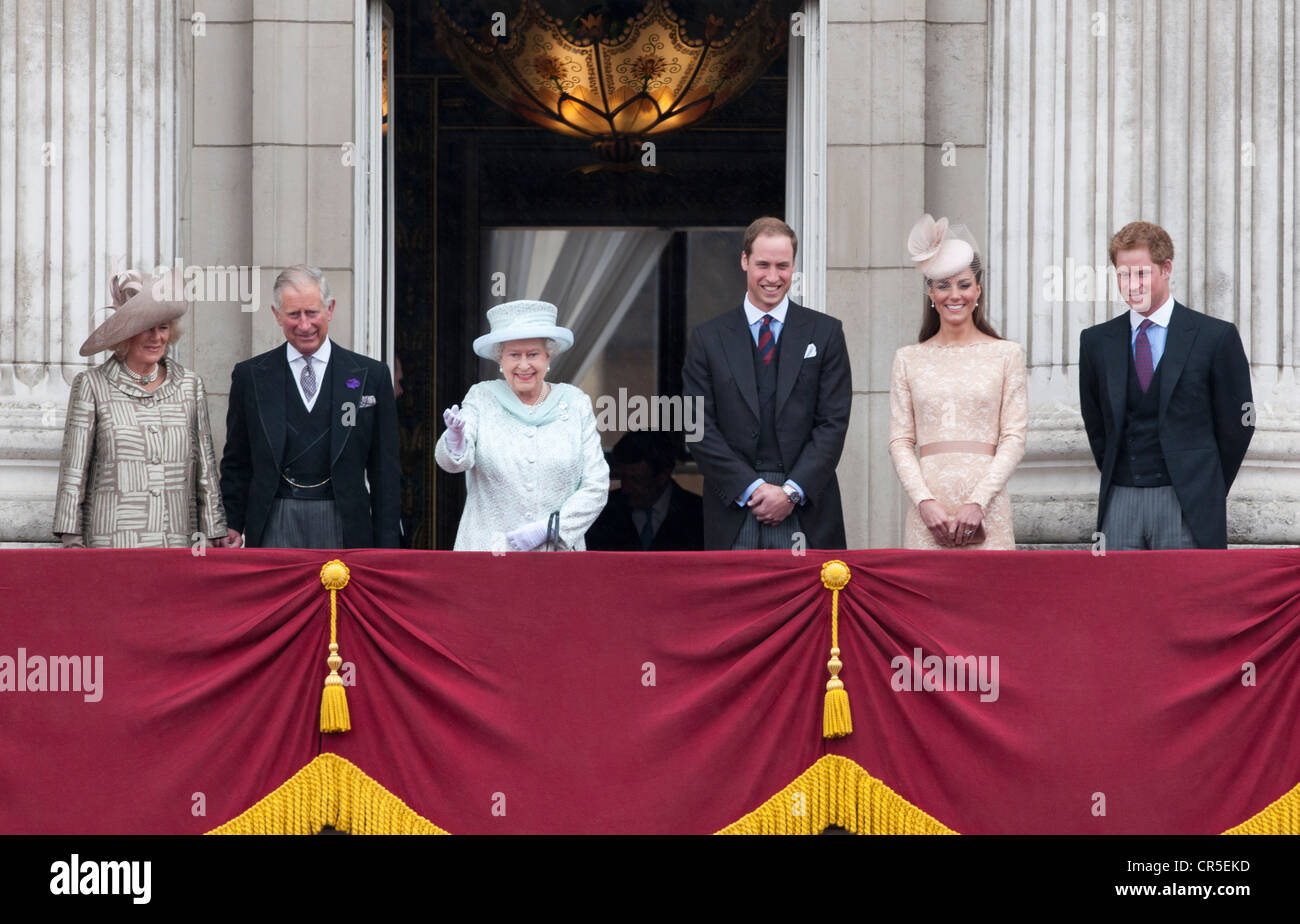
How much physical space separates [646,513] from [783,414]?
3.48 metres

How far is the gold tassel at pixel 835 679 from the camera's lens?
7.03m

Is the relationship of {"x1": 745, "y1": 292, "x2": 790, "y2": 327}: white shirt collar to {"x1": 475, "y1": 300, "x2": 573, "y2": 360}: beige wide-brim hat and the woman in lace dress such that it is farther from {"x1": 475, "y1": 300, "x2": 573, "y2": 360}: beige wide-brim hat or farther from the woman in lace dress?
{"x1": 475, "y1": 300, "x2": 573, "y2": 360}: beige wide-brim hat

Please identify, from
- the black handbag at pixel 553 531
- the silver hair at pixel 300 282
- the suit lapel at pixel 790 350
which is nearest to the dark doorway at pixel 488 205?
the silver hair at pixel 300 282

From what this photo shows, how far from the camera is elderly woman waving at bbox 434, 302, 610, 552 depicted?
771cm

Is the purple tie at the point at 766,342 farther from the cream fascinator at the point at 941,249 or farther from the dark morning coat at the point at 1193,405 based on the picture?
the dark morning coat at the point at 1193,405

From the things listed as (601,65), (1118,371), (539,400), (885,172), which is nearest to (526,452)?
(539,400)

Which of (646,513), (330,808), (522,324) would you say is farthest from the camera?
(646,513)

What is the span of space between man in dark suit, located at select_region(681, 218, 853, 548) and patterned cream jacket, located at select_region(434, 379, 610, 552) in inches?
21.0

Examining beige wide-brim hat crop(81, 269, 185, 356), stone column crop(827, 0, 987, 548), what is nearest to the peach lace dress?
stone column crop(827, 0, 987, 548)

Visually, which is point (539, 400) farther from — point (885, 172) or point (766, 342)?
point (885, 172)

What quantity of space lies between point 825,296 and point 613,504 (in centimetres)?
221

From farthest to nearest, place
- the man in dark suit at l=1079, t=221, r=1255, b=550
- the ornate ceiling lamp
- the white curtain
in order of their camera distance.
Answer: the white curtain < the ornate ceiling lamp < the man in dark suit at l=1079, t=221, r=1255, b=550

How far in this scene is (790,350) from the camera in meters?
8.06

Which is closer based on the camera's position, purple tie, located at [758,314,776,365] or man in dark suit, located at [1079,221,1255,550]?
man in dark suit, located at [1079,221,1255,550]
